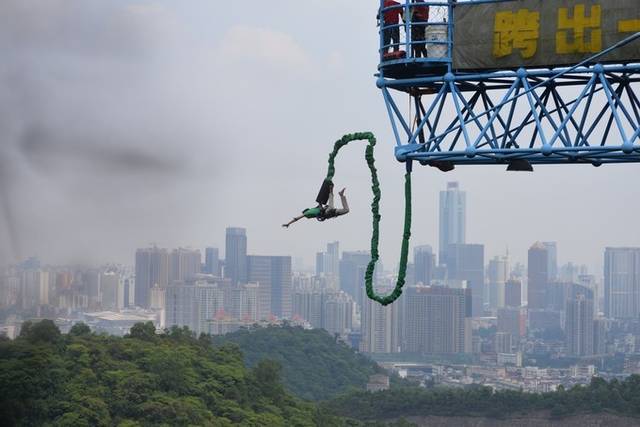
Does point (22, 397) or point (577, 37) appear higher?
point (577, 37)

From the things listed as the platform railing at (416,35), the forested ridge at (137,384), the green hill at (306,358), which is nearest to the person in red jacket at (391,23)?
the platform railing at (416,35)

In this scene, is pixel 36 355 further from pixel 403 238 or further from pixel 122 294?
A: pixel 122 294

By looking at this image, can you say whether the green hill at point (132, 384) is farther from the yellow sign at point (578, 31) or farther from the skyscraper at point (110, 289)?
the skyscraper at point (110, 289)

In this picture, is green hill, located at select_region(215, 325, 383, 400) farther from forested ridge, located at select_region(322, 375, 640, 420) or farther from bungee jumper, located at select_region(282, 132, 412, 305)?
bungee jumper, located at select_region(282, 132, 412, 305)

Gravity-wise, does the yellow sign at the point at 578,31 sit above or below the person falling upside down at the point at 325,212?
above

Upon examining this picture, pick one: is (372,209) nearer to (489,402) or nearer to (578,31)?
(578,31)

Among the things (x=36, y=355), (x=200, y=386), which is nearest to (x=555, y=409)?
(x=200, y=386)
